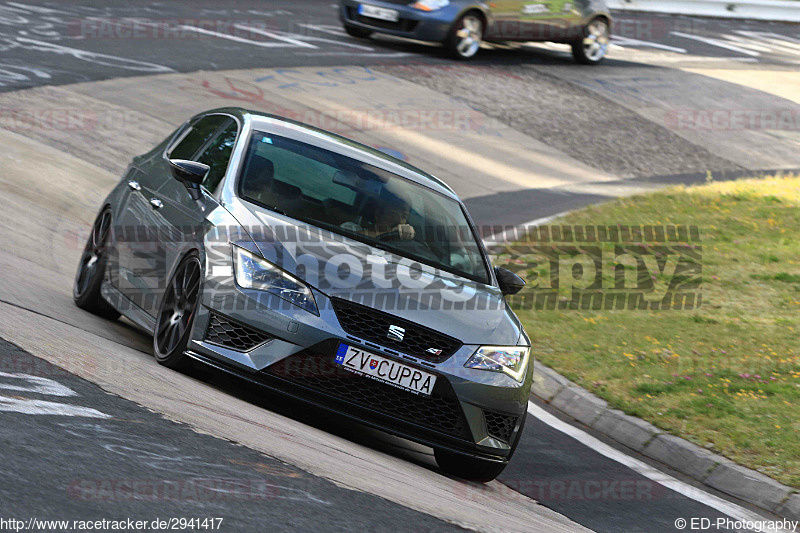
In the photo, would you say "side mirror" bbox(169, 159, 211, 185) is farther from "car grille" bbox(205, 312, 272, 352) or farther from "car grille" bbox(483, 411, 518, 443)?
"car grille" bbox(483, 411, 518, 443)

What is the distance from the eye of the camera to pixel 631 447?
308 inches

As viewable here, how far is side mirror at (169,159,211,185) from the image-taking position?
6.96m

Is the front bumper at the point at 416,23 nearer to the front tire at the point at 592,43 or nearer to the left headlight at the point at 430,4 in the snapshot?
the left headlight at the point at 430,4

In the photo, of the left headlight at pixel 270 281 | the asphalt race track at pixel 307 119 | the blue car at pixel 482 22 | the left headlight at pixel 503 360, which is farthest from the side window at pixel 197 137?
the blue car at pixel 482 22

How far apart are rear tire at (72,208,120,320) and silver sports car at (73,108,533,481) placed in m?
0.33

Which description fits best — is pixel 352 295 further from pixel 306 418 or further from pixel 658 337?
pixel 658 337

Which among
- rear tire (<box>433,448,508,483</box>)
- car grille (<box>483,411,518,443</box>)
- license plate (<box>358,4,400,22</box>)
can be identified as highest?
license plate (<box>358,4,400,22</box>)

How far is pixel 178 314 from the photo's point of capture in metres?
6.43

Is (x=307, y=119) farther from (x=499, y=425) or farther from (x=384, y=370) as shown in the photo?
(x=384, y=370)

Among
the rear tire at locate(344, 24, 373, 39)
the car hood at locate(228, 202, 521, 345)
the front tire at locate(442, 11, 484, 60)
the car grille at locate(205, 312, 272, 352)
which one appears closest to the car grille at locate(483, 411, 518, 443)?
the car hood at locate(228, 202, 521, 345)

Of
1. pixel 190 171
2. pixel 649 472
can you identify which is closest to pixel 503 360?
pixel 649 472

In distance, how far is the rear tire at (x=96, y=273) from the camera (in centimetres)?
803

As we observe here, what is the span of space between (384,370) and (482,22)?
57.8 ft

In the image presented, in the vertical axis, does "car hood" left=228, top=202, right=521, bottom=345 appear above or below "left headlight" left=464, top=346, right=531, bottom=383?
above
